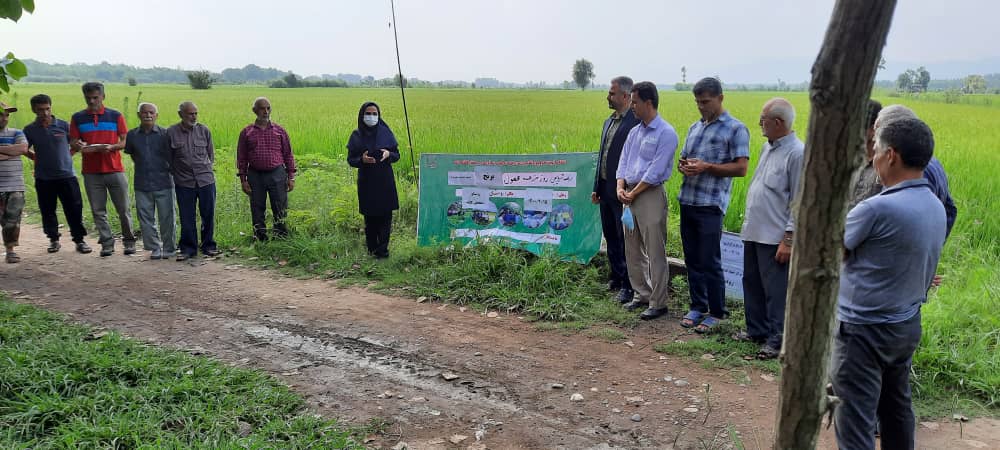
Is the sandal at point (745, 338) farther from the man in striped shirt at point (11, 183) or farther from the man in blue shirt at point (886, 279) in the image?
the man in striped shirt at point (11, 183)

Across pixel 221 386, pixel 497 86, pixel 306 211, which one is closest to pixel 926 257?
pixel 221 386

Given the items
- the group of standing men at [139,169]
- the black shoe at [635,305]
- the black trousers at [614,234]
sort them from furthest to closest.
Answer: the group of standing men at [139,169], the black trousers at [614,234], the black shoe at [635,305]

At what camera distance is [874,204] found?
257 cm

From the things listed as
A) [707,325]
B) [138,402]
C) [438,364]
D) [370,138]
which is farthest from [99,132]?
[707,325]

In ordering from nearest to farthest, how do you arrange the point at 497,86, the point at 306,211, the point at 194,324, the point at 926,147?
the point at 926,147
the point at 194,324
the point at 306,211
the point at 497,86

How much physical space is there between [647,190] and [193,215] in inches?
200

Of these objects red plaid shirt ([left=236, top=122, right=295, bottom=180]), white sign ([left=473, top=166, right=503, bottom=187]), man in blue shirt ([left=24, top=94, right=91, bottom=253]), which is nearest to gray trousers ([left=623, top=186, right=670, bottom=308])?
white sign ([left=473, top=166, right=503, bottom=187])

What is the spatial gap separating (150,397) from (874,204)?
366 cm

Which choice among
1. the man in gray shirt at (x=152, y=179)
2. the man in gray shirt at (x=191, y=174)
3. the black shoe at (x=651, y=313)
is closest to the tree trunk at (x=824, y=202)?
the black shoe at (x=651, y=313)

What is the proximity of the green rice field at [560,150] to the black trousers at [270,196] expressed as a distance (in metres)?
0.19

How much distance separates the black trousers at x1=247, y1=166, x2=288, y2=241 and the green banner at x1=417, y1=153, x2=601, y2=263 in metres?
1.68

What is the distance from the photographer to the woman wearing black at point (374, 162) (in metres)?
7.04

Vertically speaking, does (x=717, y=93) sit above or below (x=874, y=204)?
above

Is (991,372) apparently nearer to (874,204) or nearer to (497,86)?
(874,204)
